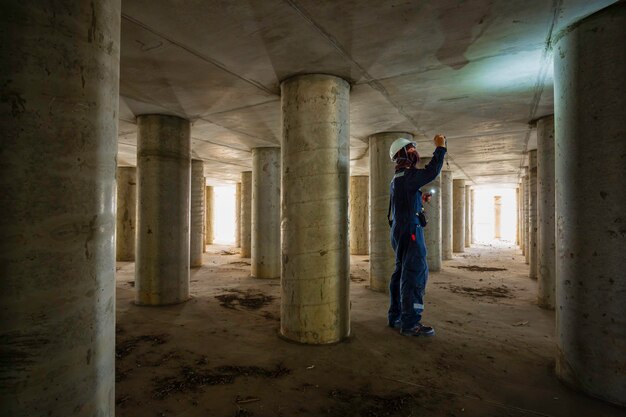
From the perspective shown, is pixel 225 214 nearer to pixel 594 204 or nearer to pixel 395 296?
pixel 395 296

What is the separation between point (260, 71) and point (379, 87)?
60.7 inches

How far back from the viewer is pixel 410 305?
13.8ft

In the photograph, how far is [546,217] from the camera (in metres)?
5.91

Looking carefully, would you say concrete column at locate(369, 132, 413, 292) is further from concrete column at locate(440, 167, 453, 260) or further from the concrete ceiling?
concrete column at locate(440, 167, 453, 260)

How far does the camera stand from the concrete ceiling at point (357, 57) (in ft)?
9.07

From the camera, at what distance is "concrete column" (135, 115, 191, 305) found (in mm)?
5578

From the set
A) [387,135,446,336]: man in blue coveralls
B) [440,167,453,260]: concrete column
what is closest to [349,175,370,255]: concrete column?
[440,167,453,260]: concrete column

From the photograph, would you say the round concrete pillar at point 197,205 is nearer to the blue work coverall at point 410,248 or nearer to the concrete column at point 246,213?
the concrete column at point 246,213

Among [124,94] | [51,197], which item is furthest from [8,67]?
[124,94]

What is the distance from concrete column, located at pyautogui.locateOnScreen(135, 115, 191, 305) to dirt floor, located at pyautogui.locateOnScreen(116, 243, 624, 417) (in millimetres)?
367

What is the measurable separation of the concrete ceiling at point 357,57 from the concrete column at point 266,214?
1991 millimetres

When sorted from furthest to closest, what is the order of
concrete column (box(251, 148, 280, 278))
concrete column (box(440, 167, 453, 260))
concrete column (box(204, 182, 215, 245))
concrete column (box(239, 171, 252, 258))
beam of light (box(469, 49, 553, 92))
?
concrete column (box(204, 182, 215, 245)), concrete column (box(239, 171, 252, 258)), concrete column (box(440, 167, 453, 260)), concrete column (box(251, 148, 280, 278)), beam of light (box(469, 49, 553, 92))

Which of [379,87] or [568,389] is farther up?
[379,87]

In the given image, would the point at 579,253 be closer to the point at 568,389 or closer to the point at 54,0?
the point at 568,389
